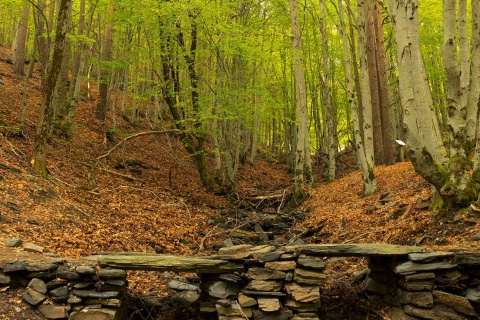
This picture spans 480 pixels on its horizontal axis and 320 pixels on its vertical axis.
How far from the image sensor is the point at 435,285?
4824 mm

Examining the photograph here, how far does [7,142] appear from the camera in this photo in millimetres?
10008

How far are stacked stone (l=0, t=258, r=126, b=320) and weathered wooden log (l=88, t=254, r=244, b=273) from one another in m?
0.13

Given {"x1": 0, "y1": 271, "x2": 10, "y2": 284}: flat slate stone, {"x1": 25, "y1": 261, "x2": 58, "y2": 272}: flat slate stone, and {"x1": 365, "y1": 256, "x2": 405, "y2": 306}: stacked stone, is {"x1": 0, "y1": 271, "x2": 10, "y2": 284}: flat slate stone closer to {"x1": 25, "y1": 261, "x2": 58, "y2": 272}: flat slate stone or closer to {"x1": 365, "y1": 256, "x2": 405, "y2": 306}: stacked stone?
{"x1": 25, "y1": 261, "x2": 58, "y2": 272}: flat slate stone

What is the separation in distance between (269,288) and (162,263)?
1.46m

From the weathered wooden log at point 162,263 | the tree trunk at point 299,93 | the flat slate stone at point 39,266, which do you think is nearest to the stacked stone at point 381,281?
the weathered wooden log at point 162,263

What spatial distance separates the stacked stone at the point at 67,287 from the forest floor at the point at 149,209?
0.99ft

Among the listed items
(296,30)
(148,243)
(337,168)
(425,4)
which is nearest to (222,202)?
(148,243)

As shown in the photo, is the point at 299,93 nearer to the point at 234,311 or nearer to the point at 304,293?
the point at 304,293

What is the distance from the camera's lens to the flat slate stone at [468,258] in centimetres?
454

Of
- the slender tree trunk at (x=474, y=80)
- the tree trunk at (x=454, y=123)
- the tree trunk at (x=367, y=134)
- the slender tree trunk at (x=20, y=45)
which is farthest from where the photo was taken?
the slender tree trunk at (x=20, y=45)

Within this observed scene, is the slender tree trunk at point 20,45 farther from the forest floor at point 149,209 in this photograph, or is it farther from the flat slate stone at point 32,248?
the flat slate stone at point 32,248

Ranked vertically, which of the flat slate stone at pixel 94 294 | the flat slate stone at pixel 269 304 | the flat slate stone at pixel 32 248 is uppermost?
the flat slate stone at pixel 32 248

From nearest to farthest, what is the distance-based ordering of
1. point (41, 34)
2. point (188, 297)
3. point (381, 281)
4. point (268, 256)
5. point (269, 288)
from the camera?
point (269, 288) → point (268, 256) → point (381, 281) → point (188, 297) → point (41, 34)

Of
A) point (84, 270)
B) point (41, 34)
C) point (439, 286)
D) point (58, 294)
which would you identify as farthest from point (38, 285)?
point (41, 34)
